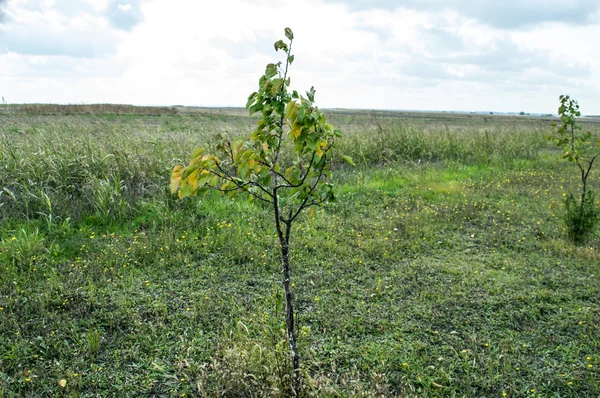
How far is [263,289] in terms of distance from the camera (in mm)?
4473

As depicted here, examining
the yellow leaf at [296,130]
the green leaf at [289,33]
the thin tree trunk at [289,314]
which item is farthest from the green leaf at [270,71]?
the thin tree trunk at [289,314]

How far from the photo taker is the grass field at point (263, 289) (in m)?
3.15

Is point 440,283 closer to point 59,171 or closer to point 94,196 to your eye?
point 94,196

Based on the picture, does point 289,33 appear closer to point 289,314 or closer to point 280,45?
point 280,45

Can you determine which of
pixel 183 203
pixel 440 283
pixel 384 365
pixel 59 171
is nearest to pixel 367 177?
pixel 183 203

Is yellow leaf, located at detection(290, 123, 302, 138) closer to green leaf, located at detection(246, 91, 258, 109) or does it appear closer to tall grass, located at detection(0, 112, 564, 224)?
green leaf, located at detection(246, 91, 258, 109)

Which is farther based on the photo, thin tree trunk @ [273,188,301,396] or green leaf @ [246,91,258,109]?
thin tree trunk @ [273,188,301,396]

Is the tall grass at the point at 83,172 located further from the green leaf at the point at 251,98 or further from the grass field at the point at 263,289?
the green leaf at the point at 251,98

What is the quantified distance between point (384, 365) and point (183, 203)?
4.51 metres

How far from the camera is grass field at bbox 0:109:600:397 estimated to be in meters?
3.15

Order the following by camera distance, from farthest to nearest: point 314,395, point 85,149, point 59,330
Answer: point 85,149 → point 59,330 → point 314,395

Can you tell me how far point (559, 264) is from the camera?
5188 mm

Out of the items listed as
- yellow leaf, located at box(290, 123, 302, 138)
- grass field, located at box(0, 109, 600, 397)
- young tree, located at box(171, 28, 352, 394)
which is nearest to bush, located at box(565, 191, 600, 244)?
grass field, located at box(0, 109, 600, 397)

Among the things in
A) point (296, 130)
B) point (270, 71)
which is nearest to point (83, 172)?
point (270, 71)
